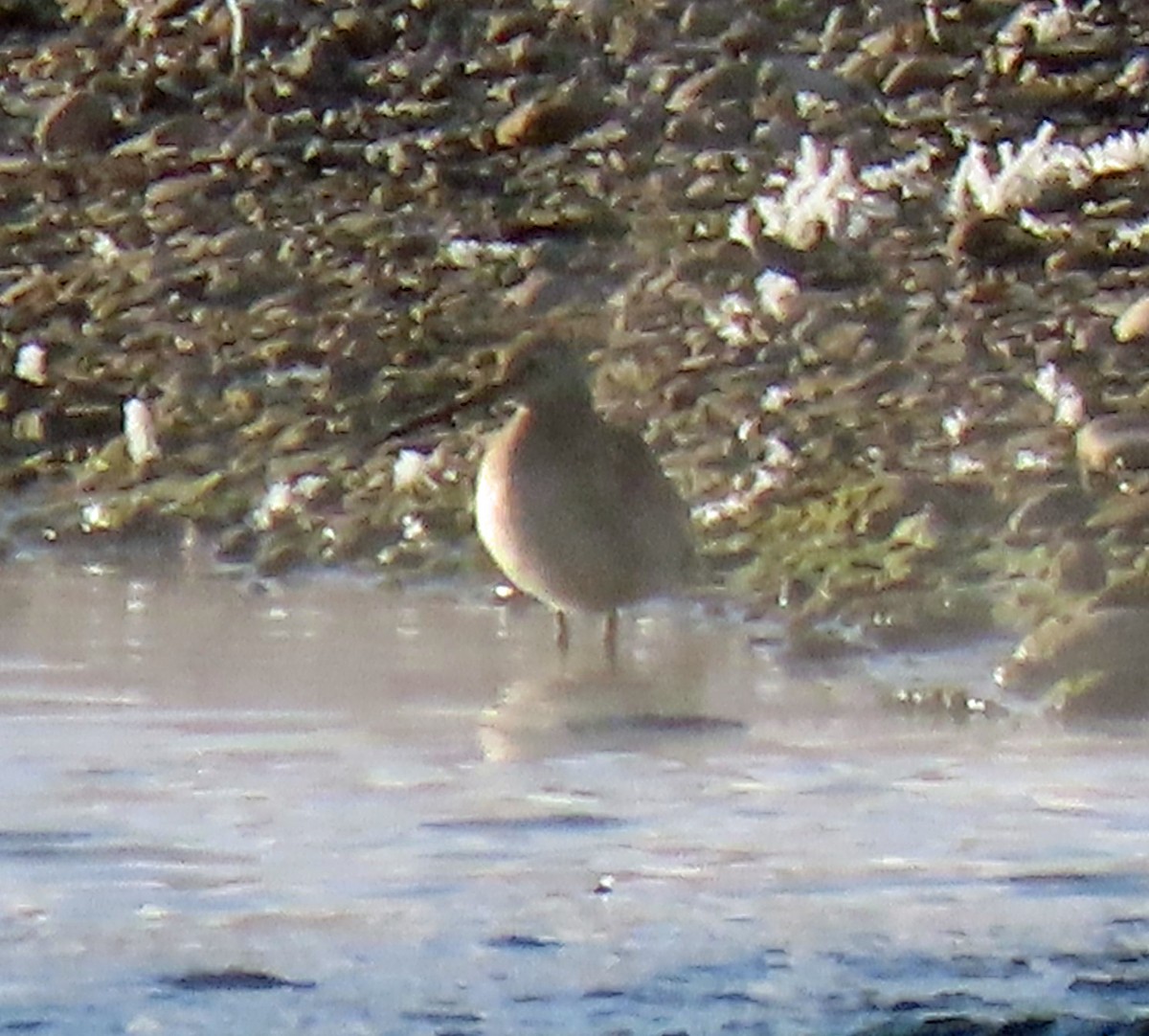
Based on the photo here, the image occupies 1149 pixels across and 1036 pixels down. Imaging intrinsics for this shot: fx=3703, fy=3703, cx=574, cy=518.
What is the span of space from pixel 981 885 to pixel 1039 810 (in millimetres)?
535

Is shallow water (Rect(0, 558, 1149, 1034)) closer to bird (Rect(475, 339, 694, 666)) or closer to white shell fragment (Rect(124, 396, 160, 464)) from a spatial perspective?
bird (Rect(475, 339, 694, 666))

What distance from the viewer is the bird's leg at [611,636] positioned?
7871 mm

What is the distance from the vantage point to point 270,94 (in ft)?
42.0

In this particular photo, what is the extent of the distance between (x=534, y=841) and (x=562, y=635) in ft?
7.16

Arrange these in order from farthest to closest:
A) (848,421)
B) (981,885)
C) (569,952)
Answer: (848,421)
(981,885)
(569,952)

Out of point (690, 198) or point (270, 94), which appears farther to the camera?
point (270, 94)

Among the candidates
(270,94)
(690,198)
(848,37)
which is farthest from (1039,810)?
(270,94)

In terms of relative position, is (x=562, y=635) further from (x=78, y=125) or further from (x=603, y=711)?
(x=78, y=125)

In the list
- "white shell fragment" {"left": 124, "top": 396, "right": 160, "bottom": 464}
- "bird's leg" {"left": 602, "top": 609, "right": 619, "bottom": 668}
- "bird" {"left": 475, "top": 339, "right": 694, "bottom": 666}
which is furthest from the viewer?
"white shell fragment" {"left": 124, "top": 396, "right": 160, "bottom": 464}

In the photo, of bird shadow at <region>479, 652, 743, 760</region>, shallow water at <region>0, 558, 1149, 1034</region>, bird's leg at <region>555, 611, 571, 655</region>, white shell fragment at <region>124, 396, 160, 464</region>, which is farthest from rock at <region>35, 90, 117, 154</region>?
bird shadow at <region>479, 652, 743, 760</region>

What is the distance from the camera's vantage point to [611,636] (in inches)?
314

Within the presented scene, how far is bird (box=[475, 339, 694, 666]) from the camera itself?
7.99 m

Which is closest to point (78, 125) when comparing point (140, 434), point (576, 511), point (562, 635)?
point (140, 434)

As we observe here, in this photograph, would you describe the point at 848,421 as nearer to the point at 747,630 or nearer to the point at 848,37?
the point at 747,630
